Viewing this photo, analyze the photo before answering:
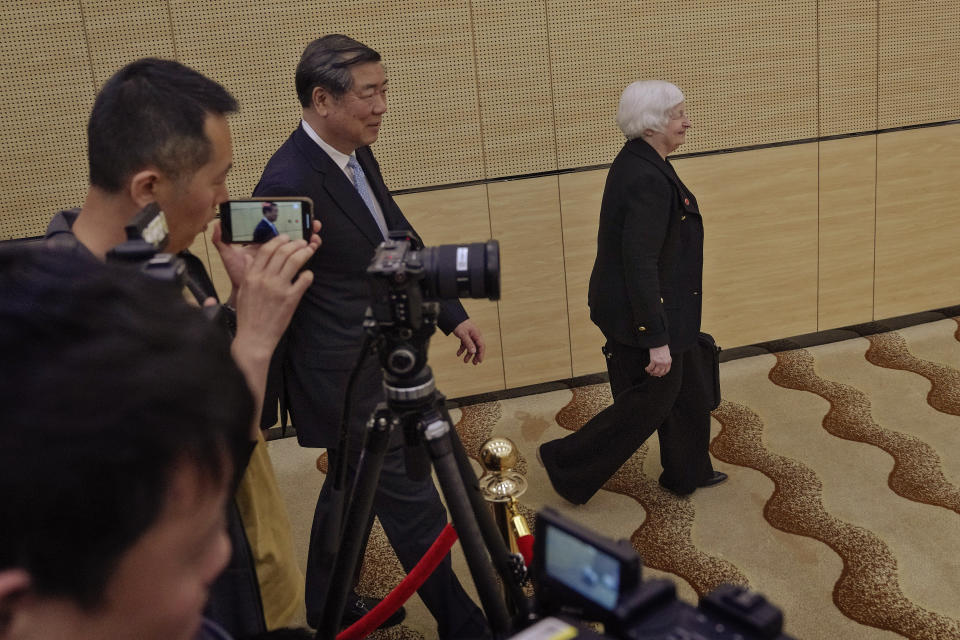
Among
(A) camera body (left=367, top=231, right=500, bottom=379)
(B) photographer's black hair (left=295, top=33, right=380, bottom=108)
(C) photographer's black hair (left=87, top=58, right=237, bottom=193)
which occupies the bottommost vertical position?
(A) camera body (left=367, top=231, right=500, bottom=379)

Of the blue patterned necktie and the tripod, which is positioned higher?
the blue patterned necktie

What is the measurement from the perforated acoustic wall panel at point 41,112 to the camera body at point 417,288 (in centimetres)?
262

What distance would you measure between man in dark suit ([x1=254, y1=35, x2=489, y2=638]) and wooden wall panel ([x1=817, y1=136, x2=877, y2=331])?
2844 mm

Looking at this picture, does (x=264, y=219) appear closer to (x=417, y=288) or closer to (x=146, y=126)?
(x=146, y=126)

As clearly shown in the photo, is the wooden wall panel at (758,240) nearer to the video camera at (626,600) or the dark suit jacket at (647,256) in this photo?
the dark suit jacket at (647,256)

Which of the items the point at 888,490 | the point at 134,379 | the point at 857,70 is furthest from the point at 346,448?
the point at 857,70

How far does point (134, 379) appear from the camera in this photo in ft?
1.59

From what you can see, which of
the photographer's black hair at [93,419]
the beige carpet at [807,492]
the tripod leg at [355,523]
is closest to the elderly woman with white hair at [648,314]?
the beige carpet at [807,492]

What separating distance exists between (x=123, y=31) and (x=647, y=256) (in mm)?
2319

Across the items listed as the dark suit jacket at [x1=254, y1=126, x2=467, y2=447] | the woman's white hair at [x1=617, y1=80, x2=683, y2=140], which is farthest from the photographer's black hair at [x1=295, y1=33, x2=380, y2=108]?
the woman's white hair at [x1=617, y1=80, x2=683, y2=140]

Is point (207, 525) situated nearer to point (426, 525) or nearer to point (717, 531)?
point (426, 525)

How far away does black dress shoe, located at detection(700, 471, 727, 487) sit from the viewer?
3.25 metres

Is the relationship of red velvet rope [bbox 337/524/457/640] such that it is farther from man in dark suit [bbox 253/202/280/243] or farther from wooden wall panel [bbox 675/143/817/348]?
wooden wall panel [bbox 675/143/817/348]

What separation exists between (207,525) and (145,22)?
355 centimetres
